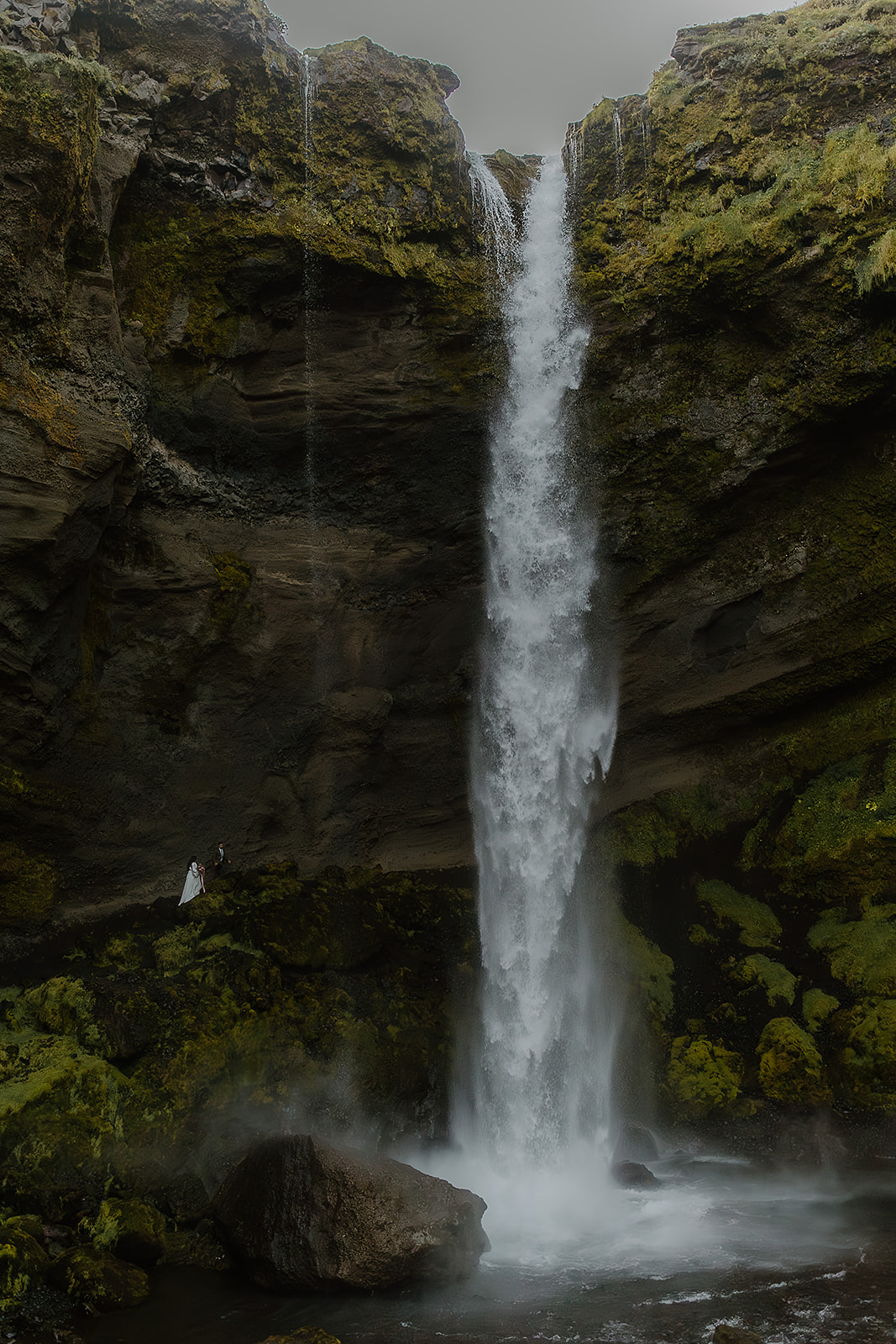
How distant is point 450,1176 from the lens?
39.3 ft

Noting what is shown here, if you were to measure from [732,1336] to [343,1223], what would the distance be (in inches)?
145

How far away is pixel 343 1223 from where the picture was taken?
8688 mm

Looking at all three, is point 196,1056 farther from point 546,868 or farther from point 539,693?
point 539,693

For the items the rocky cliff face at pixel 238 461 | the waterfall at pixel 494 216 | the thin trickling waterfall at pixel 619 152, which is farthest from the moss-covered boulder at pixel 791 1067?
the thin trickling waterfall at pixel 619 152

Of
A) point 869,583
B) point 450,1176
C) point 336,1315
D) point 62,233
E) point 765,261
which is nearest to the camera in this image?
point 336,1315

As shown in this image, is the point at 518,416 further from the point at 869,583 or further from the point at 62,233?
the point at 62,233

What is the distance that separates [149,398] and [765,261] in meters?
9.93

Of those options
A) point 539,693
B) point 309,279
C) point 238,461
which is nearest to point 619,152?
point 309,279

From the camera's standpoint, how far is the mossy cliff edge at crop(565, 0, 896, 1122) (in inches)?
546

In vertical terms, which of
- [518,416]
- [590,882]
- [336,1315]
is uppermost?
[518,416]

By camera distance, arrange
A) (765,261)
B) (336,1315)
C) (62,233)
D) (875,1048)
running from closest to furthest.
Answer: (336,1315) → (62,233) → (875,1048) → (765,261)

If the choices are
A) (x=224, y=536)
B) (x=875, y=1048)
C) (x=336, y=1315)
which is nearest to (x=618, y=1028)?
(x=875, y=1048)

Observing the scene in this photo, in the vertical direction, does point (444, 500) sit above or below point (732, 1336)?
above

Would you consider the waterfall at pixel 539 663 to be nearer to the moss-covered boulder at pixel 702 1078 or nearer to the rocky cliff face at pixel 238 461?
the rocky cliff face at pixel 238 461
